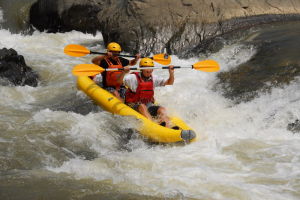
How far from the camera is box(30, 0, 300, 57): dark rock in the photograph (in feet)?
31.6

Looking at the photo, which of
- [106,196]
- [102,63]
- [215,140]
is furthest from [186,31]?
[106,196]

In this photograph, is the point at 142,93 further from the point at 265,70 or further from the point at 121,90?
the point at 265,70

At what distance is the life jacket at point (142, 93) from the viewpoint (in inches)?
227

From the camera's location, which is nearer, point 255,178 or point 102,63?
point 255,178

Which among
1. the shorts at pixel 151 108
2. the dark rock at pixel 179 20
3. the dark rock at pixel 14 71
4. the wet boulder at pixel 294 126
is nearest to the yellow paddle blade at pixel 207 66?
the shorts at pixel 151 108

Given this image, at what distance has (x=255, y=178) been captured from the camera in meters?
4.16

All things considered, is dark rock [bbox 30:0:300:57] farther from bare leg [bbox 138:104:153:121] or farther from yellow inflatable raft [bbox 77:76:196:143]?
bare leg [bbox 138:104:153:121]

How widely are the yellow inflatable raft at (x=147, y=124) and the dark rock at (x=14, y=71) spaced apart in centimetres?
169

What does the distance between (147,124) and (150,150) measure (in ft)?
1.38

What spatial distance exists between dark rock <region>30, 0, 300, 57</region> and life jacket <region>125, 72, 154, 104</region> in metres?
3.64

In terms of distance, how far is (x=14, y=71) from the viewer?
7.86 meters

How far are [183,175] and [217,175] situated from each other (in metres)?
0.33

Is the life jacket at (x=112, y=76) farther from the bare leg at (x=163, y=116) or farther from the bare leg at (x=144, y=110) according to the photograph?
the bare leg at (x=163, y=116)

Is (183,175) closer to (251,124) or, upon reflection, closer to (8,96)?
(251,124)
